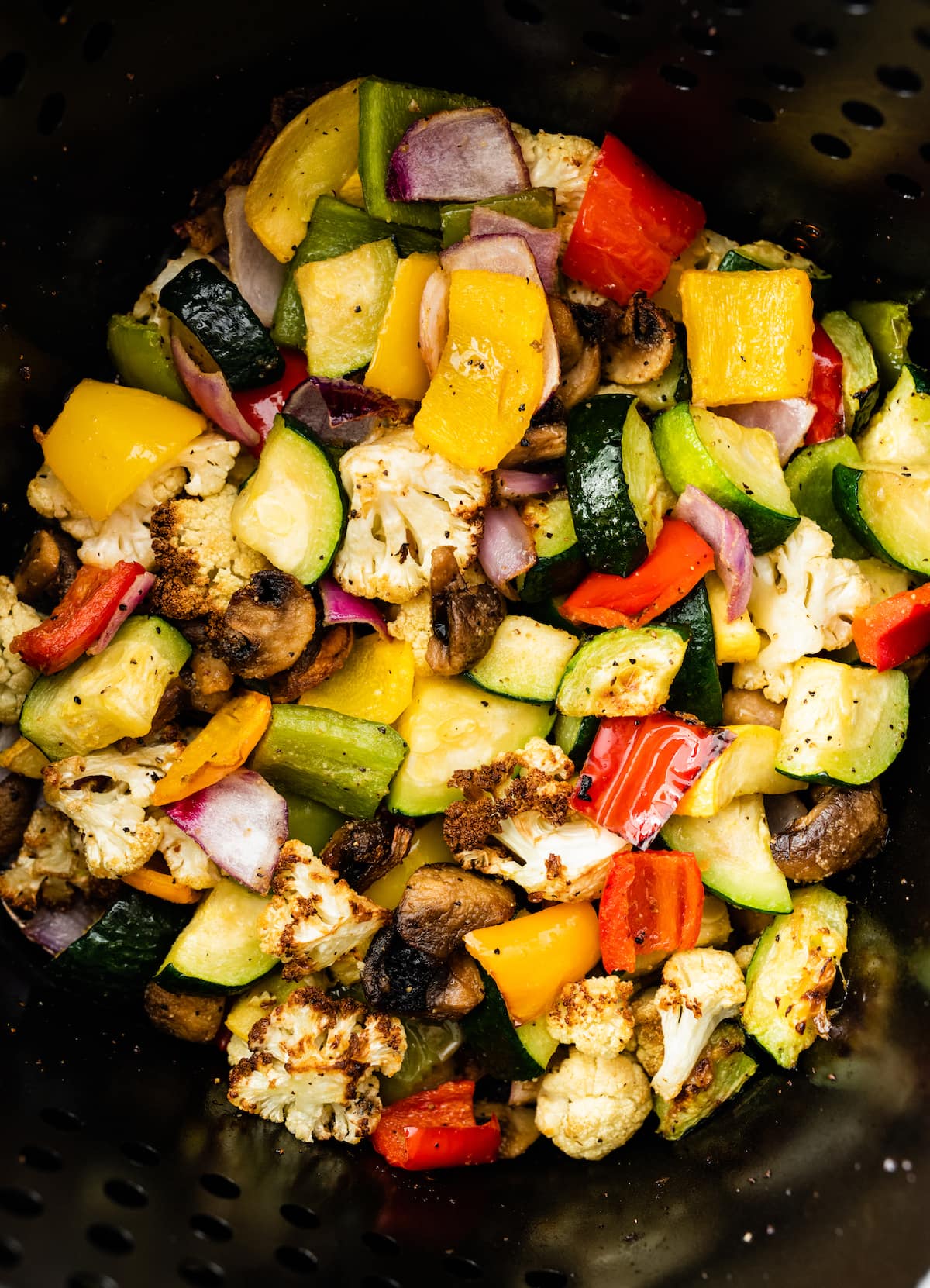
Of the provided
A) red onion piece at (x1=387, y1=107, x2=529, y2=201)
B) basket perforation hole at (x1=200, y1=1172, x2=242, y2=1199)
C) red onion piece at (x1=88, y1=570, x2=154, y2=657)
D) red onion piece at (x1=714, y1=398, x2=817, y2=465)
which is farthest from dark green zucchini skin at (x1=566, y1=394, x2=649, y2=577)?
basket perforation hole at (x1=200, y1=1172, x2=242, y2=1199)

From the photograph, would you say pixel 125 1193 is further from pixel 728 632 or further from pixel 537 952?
pixel 728 632

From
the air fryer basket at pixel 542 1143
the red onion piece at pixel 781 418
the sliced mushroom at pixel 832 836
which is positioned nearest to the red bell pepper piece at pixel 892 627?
the air fryer basket at pixel 542 1143

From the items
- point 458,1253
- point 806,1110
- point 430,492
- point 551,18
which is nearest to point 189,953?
point 458,1253

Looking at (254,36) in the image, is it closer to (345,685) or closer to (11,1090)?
(345,685)

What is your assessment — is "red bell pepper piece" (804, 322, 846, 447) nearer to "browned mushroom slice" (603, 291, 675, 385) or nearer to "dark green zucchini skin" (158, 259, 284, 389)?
"browned mushroom slice" (603, 291, 675, 385)

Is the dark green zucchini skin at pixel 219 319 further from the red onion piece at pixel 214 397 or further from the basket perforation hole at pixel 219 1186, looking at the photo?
the basket perforation hole at pixel 219 1186

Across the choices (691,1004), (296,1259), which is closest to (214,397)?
(691,1004)
